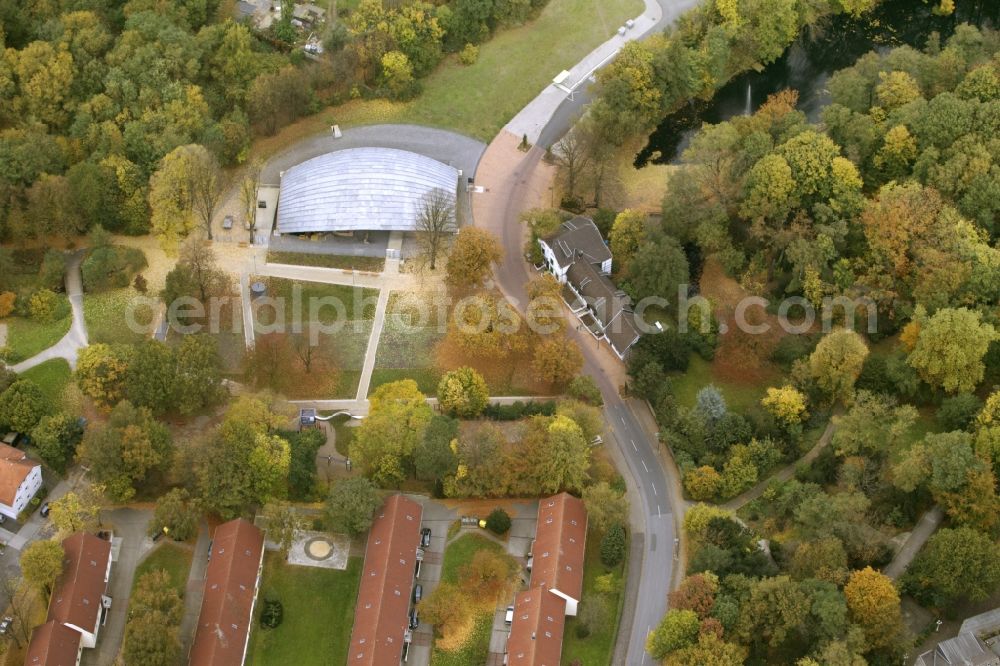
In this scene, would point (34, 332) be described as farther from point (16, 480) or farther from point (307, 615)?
point (307, 615)

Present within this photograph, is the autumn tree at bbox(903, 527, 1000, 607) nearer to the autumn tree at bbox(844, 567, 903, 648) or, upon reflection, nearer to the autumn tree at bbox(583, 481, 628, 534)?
the autumn tree at bbox(844, 567, 903, 648)

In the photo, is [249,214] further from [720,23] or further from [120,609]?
[720,23]

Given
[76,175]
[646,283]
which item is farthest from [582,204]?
[76,175]

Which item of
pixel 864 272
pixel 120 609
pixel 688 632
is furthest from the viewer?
pixel 864 272

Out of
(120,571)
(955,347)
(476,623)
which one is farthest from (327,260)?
(955,347)

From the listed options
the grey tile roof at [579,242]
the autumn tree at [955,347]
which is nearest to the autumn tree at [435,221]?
the grey tile roof at [579,242]

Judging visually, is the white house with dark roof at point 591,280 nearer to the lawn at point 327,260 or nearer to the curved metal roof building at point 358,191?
the curved metal roof building at point 358,191

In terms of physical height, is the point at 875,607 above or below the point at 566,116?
below
